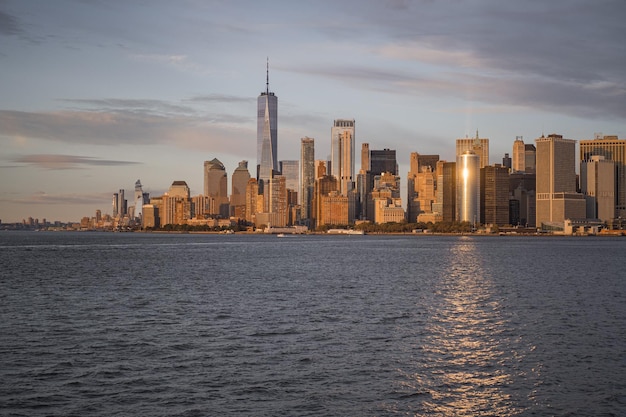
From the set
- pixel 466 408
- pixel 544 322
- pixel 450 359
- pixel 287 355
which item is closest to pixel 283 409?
pixel 466 408

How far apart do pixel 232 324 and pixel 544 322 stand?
782 inches

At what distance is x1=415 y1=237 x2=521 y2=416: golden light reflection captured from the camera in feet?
90.4

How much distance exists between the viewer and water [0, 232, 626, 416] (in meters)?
27.6

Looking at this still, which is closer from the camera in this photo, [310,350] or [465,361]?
[465,361]

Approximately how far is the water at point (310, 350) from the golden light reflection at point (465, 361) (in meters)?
0.10

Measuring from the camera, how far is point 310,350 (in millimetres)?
36688

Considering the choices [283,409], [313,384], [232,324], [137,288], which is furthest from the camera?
[137,288]

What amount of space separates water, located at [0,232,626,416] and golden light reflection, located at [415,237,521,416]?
0.32ft

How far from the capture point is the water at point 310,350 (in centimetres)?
2758

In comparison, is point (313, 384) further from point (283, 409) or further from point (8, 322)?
point (8, 322)

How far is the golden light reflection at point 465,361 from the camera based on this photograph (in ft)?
90.4

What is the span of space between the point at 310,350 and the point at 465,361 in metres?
7.55

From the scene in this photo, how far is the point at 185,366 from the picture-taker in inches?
1294

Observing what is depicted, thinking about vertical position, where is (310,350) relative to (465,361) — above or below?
above
